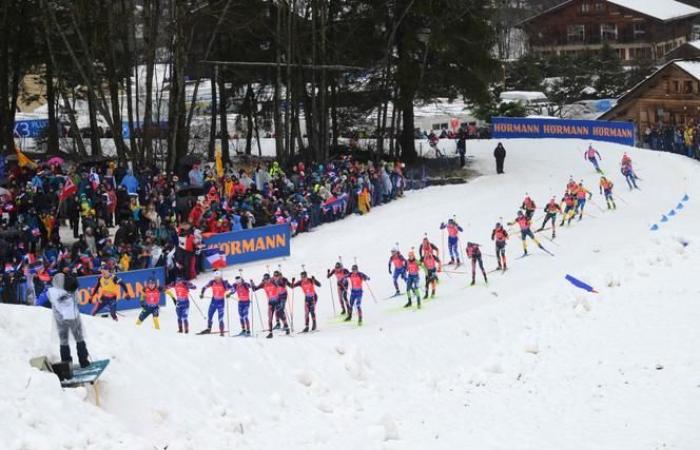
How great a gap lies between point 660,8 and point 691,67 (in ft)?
137

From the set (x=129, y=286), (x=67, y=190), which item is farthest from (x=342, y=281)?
(x=67, y=190)

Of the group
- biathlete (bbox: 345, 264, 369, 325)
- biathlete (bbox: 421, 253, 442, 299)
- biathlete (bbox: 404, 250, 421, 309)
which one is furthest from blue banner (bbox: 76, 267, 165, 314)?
A: biathlete (bbox: 421, 253, 442, 299)

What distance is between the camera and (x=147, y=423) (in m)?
14.6

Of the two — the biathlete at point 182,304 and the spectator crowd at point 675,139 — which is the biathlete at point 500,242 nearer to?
the biathlete at point 182,304

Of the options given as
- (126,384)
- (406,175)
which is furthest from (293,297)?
(406,175)

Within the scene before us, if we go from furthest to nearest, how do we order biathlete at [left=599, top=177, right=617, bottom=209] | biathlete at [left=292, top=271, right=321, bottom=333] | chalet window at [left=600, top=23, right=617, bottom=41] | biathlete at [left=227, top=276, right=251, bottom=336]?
chalet window at [left=600, top=23, right=617, bottom=41] < biathlete at [left=599, top=177, right=617, bottom=209] < biathlete at [left=292, top=271, right=321, bottom=333] < biathlete at [left=227, top=276, right=251, bottom=336]

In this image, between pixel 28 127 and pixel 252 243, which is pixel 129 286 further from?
pixel 28 127

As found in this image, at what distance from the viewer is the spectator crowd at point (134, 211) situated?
23797mm

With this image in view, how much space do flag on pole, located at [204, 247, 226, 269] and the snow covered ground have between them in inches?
17.9

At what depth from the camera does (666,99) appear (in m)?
54.2

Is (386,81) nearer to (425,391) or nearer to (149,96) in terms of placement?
(149,96)

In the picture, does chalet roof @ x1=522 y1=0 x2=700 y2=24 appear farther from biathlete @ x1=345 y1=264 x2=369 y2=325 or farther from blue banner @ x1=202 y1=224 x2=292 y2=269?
biathlete @ x1=345 y1=264 x2=369 y2=325

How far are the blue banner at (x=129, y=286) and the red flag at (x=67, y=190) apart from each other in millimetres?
4051

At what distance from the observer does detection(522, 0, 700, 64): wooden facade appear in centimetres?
8888
